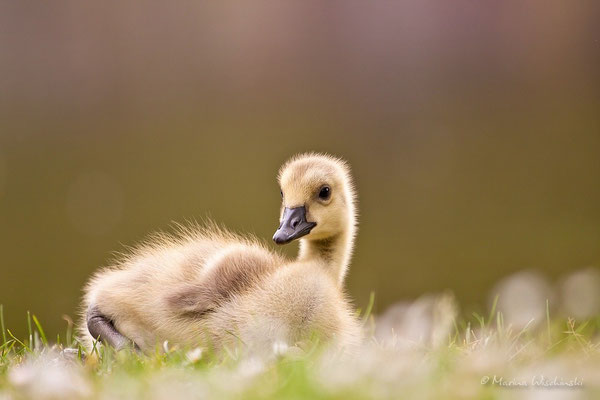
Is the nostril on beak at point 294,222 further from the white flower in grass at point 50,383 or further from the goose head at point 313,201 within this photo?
the white flower in grass at point 50,383

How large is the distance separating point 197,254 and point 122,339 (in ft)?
1.03

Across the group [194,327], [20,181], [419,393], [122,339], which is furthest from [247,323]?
[20,181]

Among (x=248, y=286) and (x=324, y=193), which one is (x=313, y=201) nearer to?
(x=324, y=193)

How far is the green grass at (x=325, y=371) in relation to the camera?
Answer: 1.61 metres

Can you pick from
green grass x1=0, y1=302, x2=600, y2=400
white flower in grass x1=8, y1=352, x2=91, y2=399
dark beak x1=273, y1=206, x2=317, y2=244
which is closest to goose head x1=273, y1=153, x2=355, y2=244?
dark beak x1=273, y1=206, x2=317, y2=244

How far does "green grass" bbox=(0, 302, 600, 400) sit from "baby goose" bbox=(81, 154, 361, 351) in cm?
9

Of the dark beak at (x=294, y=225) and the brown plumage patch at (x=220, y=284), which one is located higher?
the dark beak at (x=294, y=225)

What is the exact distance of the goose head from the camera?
2.42m

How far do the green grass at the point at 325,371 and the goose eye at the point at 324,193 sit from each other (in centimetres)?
42

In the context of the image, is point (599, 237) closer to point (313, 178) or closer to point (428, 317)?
point (428, 317)

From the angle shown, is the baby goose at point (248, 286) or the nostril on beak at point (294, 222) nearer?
the baby goose at point (248, 286)

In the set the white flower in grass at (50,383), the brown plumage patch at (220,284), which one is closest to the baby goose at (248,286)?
the brown plumage patch at (220,284)

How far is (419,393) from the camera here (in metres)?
1.55

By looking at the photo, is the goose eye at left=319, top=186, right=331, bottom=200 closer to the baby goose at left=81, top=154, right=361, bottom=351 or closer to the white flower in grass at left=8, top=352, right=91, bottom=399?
the baby goose at left=81, top=154, right=361, bottom=351
